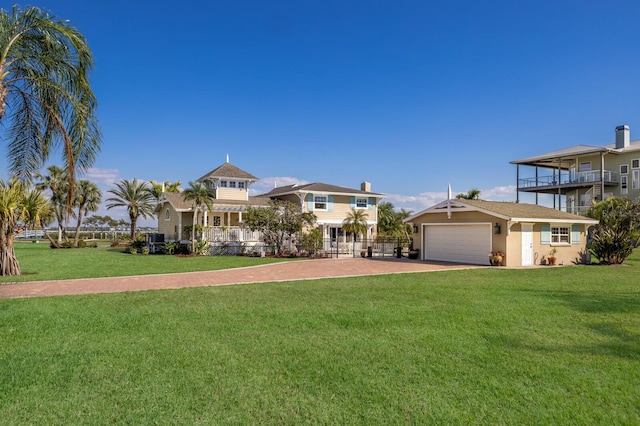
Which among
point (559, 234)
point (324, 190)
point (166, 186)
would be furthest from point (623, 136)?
point (166, 186)

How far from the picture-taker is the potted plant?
19.7m

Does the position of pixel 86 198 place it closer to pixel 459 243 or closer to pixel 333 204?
pixel 333 204

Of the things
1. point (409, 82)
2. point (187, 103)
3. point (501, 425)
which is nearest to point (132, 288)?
point (501, 425)

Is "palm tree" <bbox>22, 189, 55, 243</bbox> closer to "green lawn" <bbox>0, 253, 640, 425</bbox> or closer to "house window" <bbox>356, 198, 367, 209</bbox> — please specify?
"green lawn" <bbox>0, 253, 640, 425</bbox>

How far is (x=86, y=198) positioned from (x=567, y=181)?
157 feet

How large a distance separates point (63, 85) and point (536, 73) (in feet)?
65.2

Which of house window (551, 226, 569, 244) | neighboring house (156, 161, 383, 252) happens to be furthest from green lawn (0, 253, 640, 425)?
neighboring house (156, 161, 383, 252)

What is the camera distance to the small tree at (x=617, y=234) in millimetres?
21203

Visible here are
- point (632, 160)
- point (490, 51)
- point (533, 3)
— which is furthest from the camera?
point (632, 160)

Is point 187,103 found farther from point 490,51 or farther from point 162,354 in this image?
point 162,354

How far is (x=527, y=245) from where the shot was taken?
20812 mm

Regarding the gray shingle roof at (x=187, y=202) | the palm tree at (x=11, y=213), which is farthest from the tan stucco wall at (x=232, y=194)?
the palm tree at (x=11, y=213)

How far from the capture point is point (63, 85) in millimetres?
9742

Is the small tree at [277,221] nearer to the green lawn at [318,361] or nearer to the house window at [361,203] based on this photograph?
the house window at [361,203]
